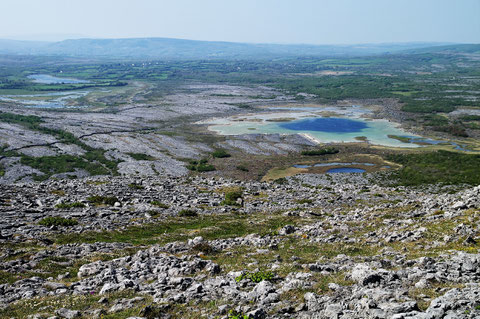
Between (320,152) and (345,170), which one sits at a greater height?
(320,152)

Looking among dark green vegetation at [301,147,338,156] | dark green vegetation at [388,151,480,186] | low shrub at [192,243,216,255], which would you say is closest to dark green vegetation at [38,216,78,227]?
low shrub at [192,243,216,255]

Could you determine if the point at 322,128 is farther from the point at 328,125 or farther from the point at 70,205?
the point at 70,205

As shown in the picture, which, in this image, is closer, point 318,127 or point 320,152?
point 320,152

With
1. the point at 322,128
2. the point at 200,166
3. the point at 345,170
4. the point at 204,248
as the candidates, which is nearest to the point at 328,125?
the point at 322,128

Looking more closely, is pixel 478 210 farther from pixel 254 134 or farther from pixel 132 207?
pixel 254 134

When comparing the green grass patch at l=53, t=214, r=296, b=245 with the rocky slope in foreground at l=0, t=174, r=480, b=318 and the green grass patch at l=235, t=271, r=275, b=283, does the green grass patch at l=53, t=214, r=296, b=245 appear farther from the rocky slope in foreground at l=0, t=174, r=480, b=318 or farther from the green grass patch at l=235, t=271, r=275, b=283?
the green grass patch at l=235, t=271, r=275, b=283

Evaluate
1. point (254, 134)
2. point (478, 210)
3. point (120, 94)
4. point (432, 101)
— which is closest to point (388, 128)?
point (254, 134)
